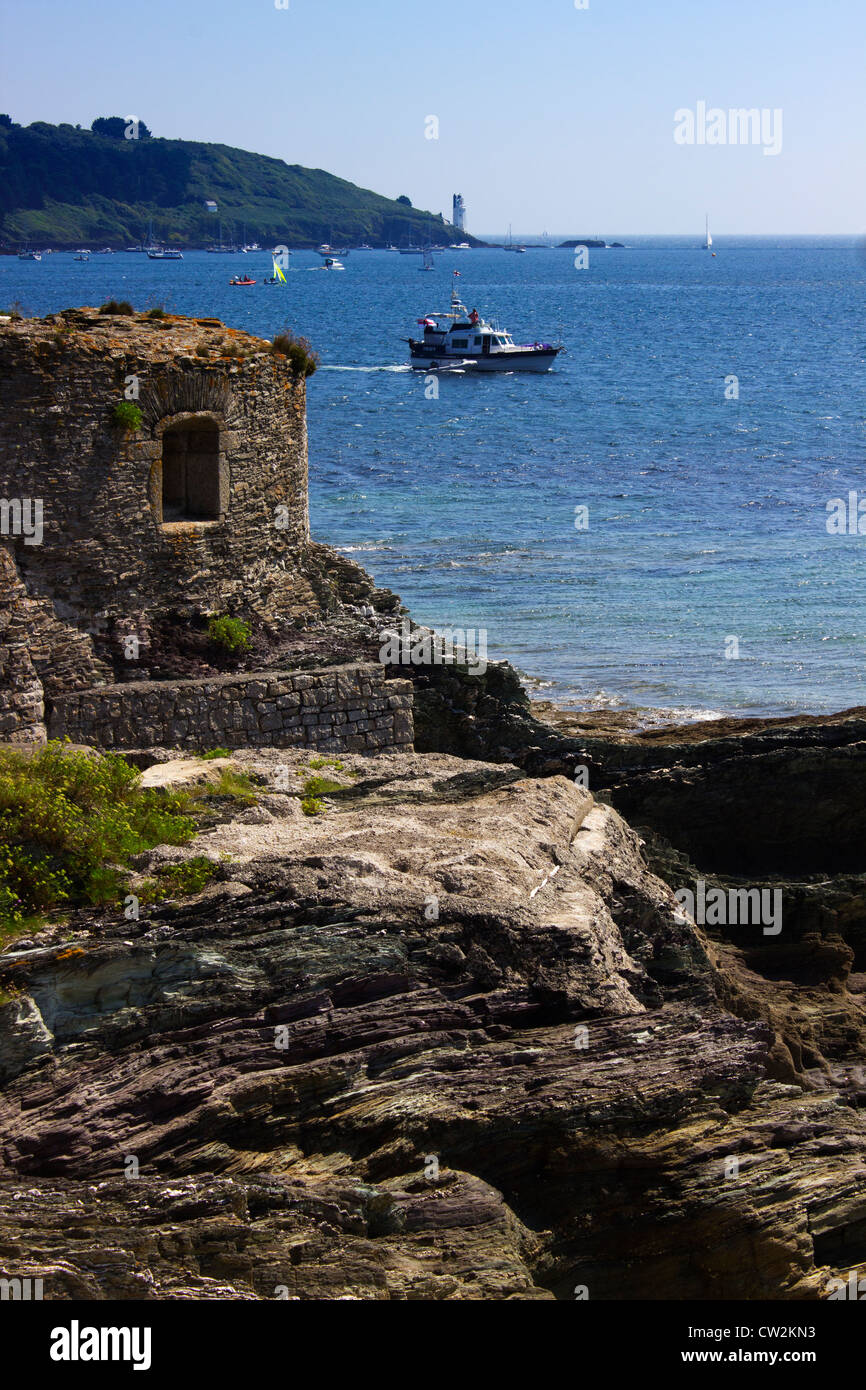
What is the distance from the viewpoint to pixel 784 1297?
8.81m

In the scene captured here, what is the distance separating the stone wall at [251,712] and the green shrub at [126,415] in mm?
2454

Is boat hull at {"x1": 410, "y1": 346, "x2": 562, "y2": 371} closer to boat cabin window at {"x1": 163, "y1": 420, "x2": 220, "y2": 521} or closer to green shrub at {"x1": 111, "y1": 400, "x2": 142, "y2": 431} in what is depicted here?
boat cabin window at {"x1": 163, "y1": 420, "x2": 220, "y2": 521}

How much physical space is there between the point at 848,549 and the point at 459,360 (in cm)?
4527

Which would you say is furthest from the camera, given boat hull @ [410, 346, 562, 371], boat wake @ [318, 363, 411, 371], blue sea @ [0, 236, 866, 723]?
boat wake @ [318, 363, 411, 371]

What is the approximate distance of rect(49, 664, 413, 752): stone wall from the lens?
537 inches

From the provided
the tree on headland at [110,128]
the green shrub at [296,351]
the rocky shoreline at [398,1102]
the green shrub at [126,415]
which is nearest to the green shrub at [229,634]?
the green shrub at [126,415]

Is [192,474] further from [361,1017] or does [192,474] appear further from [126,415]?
[361,1017]

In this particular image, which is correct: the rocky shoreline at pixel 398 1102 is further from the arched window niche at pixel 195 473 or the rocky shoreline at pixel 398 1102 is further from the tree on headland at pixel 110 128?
the tree on headland at pixel 110 128

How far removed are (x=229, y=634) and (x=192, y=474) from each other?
1.74m

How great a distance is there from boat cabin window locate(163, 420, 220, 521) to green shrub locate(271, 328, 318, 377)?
4.93 feet

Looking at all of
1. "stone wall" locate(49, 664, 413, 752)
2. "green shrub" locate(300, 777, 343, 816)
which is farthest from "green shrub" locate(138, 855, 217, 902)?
"stone wall" locate(49, 664, 413, 752)

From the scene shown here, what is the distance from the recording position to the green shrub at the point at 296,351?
52.6ft

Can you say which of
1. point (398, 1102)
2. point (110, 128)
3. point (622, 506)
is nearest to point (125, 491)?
point (398, 1102)
